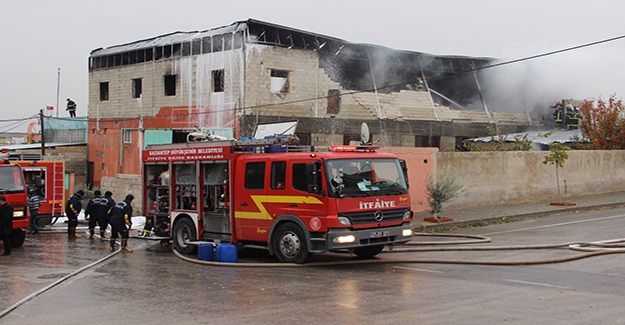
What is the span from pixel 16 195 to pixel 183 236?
4869 millimetres

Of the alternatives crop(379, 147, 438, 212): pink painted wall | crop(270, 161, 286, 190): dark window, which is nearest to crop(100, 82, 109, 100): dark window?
crop(379, 147, 438, 212): pink painted wall

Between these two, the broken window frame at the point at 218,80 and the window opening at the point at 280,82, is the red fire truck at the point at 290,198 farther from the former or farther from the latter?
the broken window frame at the point at 218,80

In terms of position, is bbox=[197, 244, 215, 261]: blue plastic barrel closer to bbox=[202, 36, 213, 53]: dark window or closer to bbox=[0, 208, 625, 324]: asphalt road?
bbox=[0, 208, 625, 324]: asphalt road

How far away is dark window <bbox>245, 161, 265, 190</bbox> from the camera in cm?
1112

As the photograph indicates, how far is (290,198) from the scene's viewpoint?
34.6 ft

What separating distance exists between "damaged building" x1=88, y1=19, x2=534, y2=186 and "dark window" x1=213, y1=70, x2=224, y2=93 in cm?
5

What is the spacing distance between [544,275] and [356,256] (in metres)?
3.87

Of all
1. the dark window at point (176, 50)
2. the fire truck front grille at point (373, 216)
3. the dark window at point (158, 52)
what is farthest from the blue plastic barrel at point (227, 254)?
the dark window at point (158, 52)

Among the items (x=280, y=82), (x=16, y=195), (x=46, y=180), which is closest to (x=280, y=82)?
(x=280, y=82)

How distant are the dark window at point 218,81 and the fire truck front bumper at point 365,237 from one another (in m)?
19.3

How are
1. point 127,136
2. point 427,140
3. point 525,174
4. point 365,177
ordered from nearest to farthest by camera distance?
point 365,177, point 525,174, point 127,136, point 427,140

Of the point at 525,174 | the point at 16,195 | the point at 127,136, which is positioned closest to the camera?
the point at 16,195

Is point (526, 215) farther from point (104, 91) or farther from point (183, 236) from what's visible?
point (104, 91)

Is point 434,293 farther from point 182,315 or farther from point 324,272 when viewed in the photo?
point 182,315
